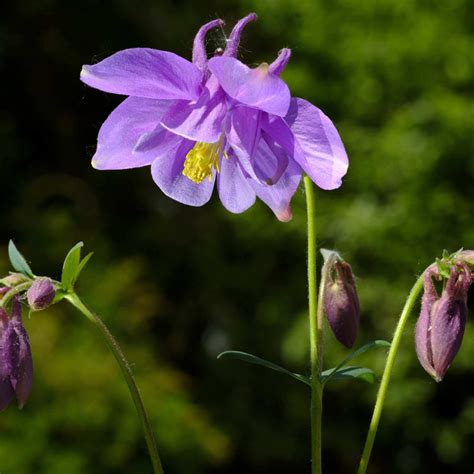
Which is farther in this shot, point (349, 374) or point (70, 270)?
point (349, 374)

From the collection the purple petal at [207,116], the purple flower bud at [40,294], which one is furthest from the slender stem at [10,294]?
the purple petal at [207,116]

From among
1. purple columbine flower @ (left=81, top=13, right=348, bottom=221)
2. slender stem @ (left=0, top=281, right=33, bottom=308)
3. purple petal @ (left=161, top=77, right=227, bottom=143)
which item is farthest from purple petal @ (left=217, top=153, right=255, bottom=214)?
slender stem @ (left=0, top=281, right=33, bottom=308)

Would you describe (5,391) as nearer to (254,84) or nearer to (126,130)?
(126,130)

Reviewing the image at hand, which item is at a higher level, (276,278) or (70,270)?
(70,270)

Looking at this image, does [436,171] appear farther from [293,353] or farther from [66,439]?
[66,439]

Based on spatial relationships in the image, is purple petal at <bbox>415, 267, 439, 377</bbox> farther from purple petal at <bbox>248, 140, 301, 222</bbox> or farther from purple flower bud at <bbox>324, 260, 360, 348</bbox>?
purple petal at <bbox>248, 140, 301, 222</bbox>

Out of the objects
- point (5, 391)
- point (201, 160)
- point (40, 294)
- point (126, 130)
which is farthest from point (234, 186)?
point (5, 391)

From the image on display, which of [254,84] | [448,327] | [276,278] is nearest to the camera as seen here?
[254,84]

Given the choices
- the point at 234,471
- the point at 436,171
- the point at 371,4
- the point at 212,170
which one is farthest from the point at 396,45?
the point at 212,170
